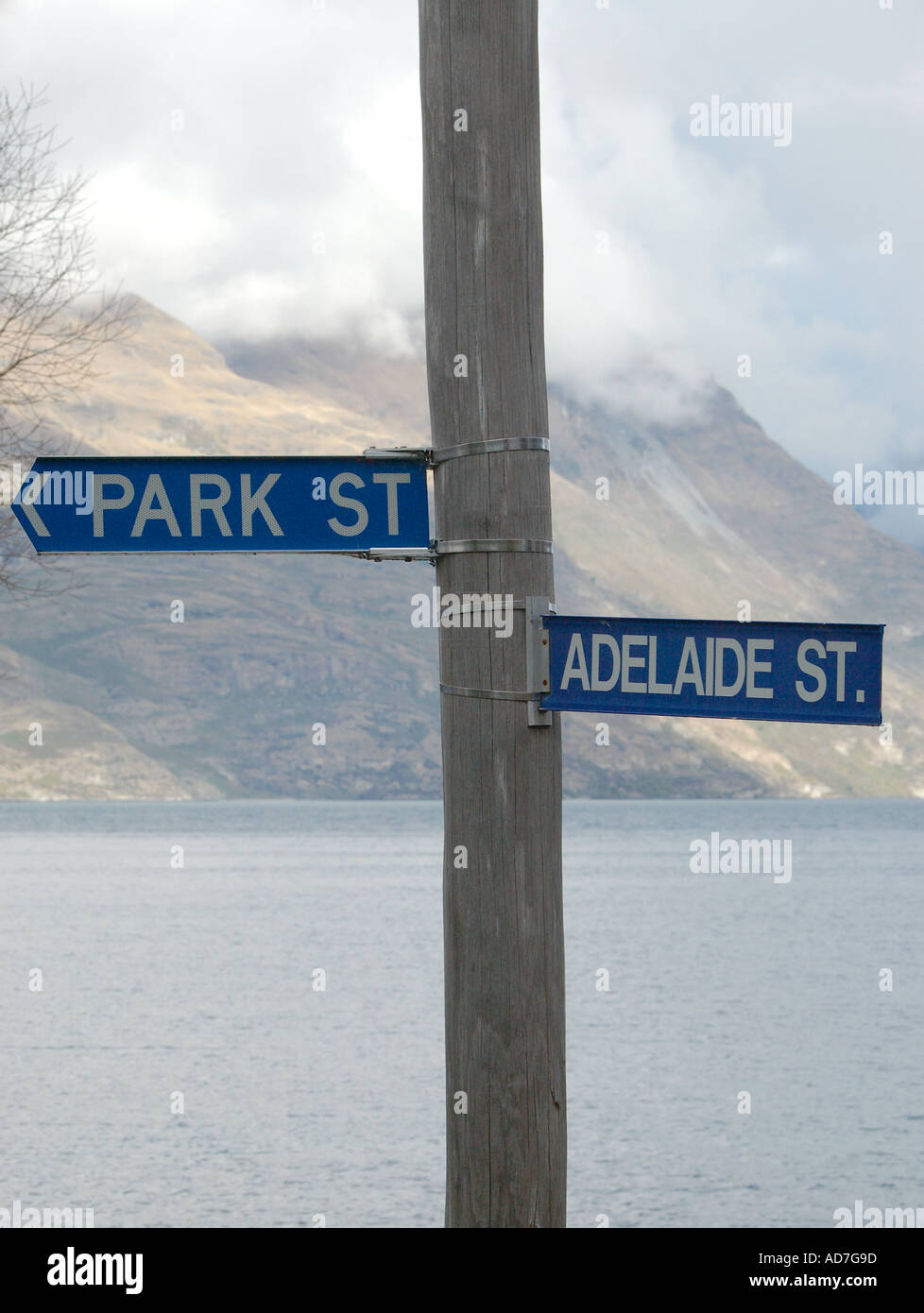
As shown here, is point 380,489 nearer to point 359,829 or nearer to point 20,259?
point 20,259

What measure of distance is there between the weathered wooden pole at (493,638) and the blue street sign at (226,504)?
→ 0.52 ft

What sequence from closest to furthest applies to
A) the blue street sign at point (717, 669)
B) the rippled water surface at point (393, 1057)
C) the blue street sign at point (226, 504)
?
1. the blue street sign at point (717, 669)
2. the blue street sign at point (226, 504)
3. the rippled water surface at point (393, 1057)

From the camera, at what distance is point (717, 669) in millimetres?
3824

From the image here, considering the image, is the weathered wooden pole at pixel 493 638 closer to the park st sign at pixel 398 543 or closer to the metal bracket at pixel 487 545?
the metal bracket at pixel 487 545

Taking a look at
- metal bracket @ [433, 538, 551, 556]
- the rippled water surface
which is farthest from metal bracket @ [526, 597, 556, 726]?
the rippled water surface

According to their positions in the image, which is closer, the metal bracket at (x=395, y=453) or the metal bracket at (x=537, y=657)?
the metal bracket at (x=537, y=657)

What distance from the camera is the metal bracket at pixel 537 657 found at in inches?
151

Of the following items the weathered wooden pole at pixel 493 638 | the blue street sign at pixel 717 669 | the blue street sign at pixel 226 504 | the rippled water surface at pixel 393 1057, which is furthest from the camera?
the rippled water surface at pixel 393 1057

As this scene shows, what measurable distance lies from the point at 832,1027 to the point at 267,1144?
24.8 m

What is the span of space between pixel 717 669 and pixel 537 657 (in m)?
0.46

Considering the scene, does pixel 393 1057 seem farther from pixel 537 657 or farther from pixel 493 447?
pixel 493 447

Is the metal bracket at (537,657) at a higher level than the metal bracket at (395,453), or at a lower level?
lower

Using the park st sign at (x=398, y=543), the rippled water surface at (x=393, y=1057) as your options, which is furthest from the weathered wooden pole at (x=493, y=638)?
the rippled water surface at (x=393, y=1057)

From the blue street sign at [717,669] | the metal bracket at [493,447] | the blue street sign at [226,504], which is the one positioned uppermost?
the metal bracket at [493,447]
